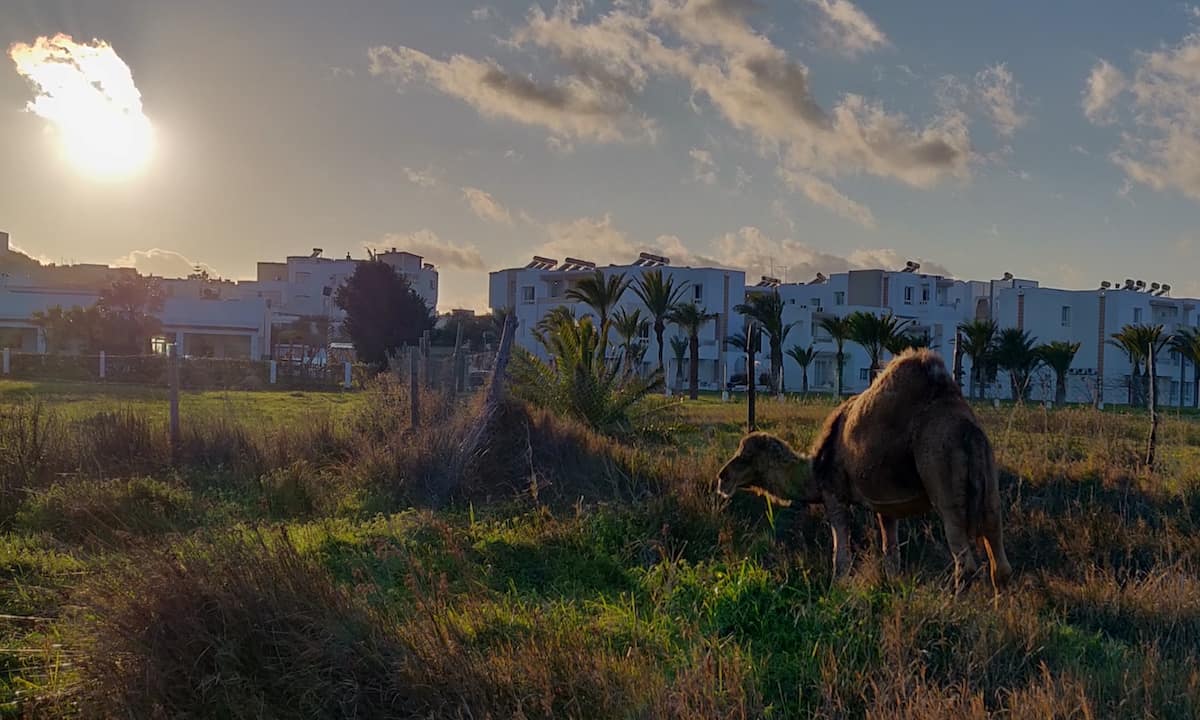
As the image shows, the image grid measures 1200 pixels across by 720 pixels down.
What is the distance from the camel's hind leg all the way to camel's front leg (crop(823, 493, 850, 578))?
1.00m

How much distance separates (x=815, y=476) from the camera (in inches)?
322

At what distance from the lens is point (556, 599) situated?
7305mm

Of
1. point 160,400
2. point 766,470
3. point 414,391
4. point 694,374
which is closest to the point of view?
point 766,470

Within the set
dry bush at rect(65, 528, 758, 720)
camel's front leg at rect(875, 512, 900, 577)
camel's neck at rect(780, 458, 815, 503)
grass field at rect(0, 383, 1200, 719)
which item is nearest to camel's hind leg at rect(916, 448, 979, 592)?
grass field at rect(0, 383, 1200, 719)

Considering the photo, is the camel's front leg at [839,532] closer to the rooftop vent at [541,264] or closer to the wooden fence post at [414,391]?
the wooden fence post at [414,391]

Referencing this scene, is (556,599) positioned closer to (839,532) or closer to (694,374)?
(839,532)

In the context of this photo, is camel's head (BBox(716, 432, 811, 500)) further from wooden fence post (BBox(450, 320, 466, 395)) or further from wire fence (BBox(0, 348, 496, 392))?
wire fence (BBox(0, 348, 496, 392))

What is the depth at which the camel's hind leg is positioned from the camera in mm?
6828

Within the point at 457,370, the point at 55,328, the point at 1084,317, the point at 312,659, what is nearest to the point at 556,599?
the point at 312,659

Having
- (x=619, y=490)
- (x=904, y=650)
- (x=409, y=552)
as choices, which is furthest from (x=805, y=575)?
(x=619, y=490)

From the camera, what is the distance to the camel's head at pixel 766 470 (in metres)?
8.50

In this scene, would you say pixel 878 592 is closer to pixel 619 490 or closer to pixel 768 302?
pixel 619 490

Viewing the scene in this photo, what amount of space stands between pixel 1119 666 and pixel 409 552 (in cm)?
537

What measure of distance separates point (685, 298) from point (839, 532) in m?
64.3
